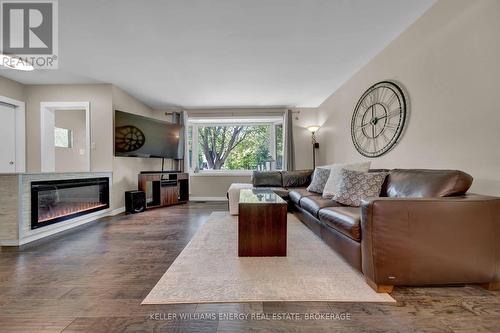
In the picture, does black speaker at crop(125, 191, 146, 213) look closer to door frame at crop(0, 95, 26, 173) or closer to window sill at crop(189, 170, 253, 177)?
window sill at crop(189, 170, 253, 177)

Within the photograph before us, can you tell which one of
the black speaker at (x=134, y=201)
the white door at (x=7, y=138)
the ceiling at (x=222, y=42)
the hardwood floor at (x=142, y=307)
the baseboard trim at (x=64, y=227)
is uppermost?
the ceiling at (x=222, y=42)

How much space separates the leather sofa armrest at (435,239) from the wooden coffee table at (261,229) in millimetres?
826

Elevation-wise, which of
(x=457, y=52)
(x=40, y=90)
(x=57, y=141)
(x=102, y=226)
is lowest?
(x=102, y=226)

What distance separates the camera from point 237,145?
19.0 feet

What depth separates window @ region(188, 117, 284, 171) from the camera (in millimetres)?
5762

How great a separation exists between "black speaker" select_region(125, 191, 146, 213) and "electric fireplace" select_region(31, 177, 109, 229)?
14.0 inches

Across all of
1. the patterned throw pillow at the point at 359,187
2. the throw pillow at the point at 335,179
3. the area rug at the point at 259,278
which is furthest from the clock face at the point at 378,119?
the area rug at the point at 259,278

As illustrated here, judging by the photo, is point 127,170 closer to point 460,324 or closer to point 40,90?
point 40,90

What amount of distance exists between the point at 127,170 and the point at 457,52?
5023mm

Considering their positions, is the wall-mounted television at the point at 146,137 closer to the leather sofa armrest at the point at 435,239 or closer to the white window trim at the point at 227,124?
the white window trim at the point at 227,124

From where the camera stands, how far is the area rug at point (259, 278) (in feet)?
4.66

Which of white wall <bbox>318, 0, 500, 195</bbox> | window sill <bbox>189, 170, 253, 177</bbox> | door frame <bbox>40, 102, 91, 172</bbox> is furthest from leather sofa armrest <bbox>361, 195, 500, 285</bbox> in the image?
door frame <bbox>40, 102, 91, 172</bbox>

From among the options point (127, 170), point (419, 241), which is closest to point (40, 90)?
Result: point (127, 170)

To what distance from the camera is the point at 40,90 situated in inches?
158
